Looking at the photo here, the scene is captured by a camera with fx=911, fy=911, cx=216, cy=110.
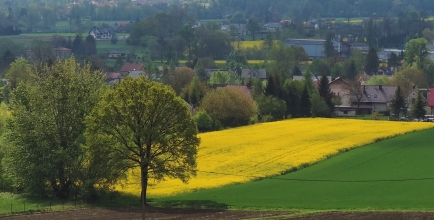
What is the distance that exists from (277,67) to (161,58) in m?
31.3

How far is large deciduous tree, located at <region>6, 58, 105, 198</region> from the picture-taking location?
44750 millimetres

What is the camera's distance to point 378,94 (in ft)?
316

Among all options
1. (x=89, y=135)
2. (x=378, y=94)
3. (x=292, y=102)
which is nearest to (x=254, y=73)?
(x=378, y=94)

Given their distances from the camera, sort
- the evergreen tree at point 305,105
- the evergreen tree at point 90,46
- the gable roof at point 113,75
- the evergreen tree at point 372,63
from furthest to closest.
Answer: the evergreen tree at point 90,46 → the evergreen tree at point 372,63 → the gable roof at point 113,75 → the evergreen tree at point 305,105

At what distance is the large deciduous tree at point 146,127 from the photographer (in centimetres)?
4078

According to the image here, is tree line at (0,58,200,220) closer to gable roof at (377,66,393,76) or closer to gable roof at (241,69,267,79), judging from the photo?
gable roof at (241,69,267,79)

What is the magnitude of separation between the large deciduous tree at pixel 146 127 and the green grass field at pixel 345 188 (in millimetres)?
1916

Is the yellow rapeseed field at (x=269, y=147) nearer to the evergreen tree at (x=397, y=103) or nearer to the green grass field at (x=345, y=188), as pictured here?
the green grass field at (x=345, y=188)

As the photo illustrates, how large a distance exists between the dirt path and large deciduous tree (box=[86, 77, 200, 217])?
2.49 m

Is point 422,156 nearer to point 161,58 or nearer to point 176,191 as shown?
point 176,191

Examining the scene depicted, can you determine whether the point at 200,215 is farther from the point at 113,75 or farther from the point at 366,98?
the point at 113,75

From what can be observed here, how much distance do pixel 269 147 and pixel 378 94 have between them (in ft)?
144

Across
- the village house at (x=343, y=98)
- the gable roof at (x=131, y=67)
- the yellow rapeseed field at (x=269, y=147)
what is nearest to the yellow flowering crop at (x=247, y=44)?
the gable roof at (x=131, y=67)

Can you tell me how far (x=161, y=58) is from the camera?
526 feet
